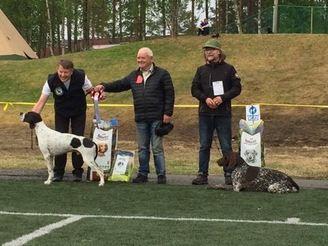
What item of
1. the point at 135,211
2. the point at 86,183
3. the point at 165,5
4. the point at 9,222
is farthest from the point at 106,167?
the point at 165,5

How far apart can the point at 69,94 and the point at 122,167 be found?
4.26 feet

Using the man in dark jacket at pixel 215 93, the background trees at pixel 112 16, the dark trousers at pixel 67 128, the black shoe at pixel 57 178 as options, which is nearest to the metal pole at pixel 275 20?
the background trees at pixel 112 16

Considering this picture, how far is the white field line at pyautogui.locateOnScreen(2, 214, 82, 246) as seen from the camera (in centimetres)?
569

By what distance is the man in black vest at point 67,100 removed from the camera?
30.2 feet

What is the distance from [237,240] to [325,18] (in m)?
30.2

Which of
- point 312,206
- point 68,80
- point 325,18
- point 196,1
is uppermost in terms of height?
point 196,1

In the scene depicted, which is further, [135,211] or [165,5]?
[165,5]

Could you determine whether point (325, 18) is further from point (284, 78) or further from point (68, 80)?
point (68, 80)

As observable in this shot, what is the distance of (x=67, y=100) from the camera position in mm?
9297

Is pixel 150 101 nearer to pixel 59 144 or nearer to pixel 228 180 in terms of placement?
pixel 59 144

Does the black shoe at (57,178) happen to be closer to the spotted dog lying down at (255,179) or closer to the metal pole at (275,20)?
the spotted dog lying down at (255,179)

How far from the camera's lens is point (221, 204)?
25.4ft

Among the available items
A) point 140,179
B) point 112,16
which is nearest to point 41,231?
point 140,179

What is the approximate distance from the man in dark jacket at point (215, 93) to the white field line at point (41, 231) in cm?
286
